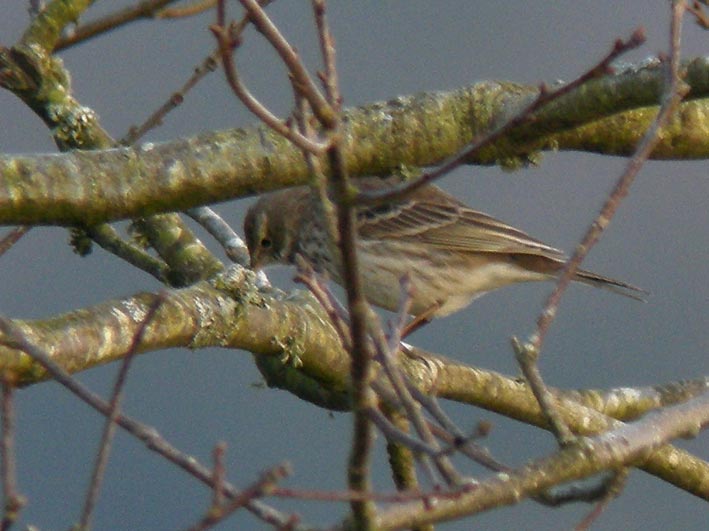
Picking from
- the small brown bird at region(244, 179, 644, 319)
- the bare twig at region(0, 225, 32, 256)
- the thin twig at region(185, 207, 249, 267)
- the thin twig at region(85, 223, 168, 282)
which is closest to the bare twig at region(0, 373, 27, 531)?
the bare twig at region(0, 225, 32, 256)

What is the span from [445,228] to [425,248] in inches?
8.9

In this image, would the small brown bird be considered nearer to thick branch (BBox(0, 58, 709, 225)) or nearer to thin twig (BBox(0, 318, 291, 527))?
thick branch (BBox(0, 58, 709, 225))

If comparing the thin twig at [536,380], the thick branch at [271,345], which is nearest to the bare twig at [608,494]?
the thin twig at [536,380]

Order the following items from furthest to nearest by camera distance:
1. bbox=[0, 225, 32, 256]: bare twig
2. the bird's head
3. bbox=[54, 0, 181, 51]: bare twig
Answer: the bird's head
bbox=[54, 0, 181, 51]: bare twig
bbox=[0, 225, 32, 256]: bare twig

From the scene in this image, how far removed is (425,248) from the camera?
789 cm

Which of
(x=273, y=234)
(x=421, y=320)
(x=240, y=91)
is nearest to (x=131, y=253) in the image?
(x=273, y=234)

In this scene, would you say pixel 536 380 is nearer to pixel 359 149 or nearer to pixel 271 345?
pixel 271 345

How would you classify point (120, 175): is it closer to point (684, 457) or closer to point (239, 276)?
point (239, 276)

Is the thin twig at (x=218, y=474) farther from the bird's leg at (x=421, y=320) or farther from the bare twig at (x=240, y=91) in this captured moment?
the bird's leg at (x=421, y=320)

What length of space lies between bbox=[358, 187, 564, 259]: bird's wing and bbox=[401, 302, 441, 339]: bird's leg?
1.23 feet

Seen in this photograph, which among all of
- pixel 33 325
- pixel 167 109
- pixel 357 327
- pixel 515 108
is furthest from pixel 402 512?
pixel 167 109

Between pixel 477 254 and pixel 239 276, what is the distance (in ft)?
10.4

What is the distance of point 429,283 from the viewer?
7754 millimetres

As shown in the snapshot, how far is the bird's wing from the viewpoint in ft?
25.5
